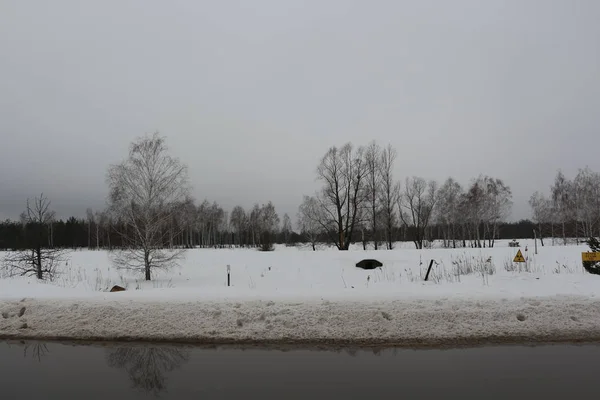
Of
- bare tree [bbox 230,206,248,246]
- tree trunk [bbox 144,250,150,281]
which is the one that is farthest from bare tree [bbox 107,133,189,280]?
bare tree [bbox 230,206,248,246]

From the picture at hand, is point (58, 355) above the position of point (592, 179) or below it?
below

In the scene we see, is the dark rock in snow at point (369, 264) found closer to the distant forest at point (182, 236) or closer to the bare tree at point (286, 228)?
the distant forest at point (182, 236)

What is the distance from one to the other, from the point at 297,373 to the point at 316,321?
7.28 ft

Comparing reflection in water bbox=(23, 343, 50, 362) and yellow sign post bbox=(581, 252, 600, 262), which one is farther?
yellow sign post bbox=(581, 252, 600, 262)

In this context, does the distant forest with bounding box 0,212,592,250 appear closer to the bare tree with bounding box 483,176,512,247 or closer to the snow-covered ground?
the bare tree with bounding box 483,176,512,247

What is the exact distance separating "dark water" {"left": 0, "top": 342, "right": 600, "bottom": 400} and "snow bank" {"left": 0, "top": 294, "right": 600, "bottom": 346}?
0.59 m

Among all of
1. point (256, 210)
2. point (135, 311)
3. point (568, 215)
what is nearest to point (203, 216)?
point (256, 210)

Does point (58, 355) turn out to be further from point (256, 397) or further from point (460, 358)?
point (460, 358)

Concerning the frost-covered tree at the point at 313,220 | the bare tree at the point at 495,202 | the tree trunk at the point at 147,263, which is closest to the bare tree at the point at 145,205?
the tree trunk at the point at 147,263

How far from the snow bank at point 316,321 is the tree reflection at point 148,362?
69cm

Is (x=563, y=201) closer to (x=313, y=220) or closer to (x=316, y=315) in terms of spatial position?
(x=313, y=220)

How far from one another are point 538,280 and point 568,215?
52.7 meters

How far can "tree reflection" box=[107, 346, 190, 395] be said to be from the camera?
540cm

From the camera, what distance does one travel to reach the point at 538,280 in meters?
11.2
